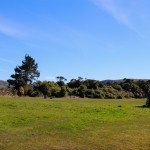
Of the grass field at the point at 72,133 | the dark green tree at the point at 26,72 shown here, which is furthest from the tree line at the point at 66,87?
the grass field at the point at 72,133

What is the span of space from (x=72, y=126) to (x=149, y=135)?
4.05m

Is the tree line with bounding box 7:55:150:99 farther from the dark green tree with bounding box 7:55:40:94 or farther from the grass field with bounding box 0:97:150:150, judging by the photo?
the grass field with bounding box 0:97:150:150

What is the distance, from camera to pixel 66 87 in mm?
83000

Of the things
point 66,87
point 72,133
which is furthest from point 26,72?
point 72,133

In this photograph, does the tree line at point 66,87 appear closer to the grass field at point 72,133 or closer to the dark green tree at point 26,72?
the dark green tree at point 26,72

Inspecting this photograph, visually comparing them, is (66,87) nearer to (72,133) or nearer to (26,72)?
(26,72)

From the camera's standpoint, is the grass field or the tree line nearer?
the grass field

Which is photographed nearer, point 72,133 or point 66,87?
point 72,133

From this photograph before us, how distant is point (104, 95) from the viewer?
273 feet

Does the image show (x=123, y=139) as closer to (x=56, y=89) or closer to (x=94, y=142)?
(x=94, y=142)

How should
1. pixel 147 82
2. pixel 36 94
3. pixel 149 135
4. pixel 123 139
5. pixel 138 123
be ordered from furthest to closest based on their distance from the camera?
pixel 147 82 < pixel 36 94 < pixel 138 123 < pixel 149 135 < pixel 123 139

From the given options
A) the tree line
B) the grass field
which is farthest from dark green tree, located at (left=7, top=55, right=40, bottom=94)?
the grass field

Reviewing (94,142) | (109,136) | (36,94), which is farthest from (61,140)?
(36,94)

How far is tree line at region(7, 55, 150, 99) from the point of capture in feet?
249
